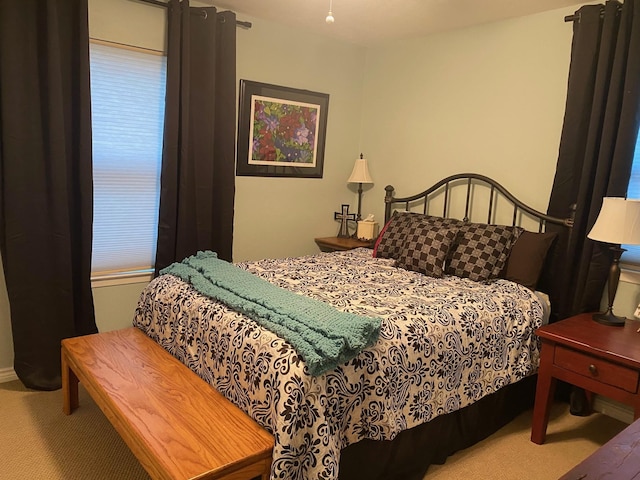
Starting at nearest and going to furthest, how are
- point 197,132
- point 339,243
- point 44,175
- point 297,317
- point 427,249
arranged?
point 297,317
point 44,175
point 427,249
point 197,132
point 339,243

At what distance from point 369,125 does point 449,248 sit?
5.29 feet

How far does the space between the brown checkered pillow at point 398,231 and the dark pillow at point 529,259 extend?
0.43 metres

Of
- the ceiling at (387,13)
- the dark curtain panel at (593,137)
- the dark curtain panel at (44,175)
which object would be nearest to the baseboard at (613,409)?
the dark curtain panel at (593,137)

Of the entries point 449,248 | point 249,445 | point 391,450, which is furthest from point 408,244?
point 249,445

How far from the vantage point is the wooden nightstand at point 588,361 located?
2.13m

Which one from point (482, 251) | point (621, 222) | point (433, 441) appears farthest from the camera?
point (482, 251)

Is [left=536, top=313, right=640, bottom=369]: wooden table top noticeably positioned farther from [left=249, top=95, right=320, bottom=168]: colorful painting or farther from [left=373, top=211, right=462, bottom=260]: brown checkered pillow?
[left=249, top=95, right=320, bottom=168]: colorful painting

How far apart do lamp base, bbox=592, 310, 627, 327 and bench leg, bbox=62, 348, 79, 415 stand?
2704 mm

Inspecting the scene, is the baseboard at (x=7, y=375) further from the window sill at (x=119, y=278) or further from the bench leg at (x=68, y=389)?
the window sill at (x=119, y=278)

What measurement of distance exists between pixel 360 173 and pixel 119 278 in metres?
2.02

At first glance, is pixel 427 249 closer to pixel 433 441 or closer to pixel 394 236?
pixel 394 236

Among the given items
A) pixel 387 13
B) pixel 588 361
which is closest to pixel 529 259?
pixel 588 361

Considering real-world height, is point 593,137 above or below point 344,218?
above

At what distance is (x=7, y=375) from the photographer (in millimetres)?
2891
